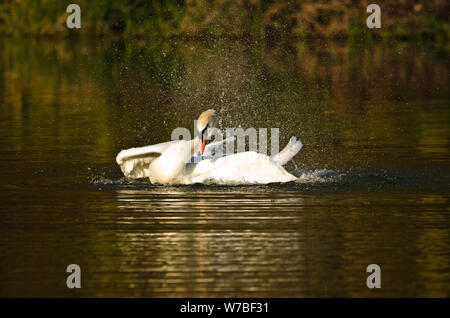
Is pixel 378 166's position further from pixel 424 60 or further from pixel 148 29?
pixel 148 29

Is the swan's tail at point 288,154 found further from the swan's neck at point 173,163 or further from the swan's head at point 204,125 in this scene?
the swan's neck at point 173,163

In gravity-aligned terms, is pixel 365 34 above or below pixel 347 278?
above

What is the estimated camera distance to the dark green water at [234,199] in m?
10.7

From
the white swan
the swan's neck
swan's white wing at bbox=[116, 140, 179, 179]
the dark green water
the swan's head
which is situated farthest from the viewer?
swan's white wing at bbox=[116, 140, 179, 179]

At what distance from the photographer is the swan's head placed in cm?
1495

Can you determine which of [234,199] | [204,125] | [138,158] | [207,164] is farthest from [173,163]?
[234,199]

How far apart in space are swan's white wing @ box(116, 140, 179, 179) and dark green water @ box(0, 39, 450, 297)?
6.7 inches

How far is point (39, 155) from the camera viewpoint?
1778cm

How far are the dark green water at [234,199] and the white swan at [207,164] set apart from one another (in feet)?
0.56

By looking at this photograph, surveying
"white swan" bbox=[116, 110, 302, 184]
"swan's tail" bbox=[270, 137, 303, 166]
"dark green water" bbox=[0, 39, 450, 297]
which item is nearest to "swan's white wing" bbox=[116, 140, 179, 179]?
"white swan" bbox=[116, 110, 302, 184]

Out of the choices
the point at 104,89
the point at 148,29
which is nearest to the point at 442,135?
the point at 104,89

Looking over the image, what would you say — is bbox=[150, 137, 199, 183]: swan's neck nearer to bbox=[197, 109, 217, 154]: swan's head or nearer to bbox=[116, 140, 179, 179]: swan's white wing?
bbox=[197, 109, 217, 154]: swan's head

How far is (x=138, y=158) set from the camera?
50.8 ft
